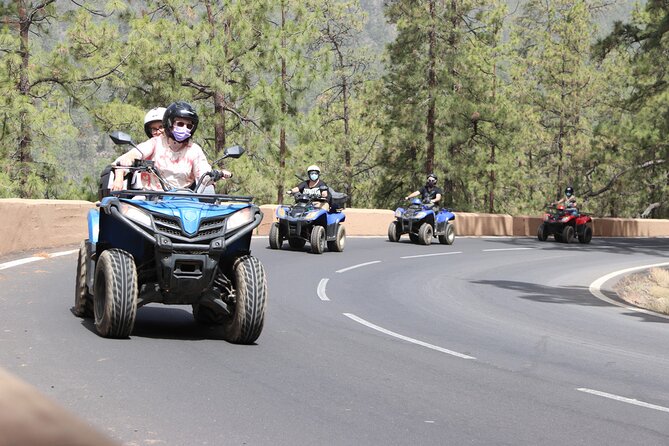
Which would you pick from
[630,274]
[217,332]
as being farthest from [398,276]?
[217,332]

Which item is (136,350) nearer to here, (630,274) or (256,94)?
(630,274)

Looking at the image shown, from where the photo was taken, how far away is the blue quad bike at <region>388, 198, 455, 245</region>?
2621cm

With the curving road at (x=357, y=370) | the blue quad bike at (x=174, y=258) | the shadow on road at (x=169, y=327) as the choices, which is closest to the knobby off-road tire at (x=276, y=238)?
the curving road at (x=357, y=370)

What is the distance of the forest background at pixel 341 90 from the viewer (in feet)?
99.1

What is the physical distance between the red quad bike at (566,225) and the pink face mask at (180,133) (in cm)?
2671

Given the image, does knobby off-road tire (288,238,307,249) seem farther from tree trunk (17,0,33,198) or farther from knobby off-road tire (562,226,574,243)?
knobby off-road tire (562,226,574,243)

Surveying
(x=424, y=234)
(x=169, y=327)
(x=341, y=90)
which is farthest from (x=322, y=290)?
(x=341, y=90)

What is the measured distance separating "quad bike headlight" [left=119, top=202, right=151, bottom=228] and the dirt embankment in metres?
8.61

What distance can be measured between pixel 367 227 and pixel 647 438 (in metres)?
26.2

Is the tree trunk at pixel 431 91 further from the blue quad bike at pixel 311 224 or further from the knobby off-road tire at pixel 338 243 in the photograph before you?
the blue quad bike at pixel 311 224

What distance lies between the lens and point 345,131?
6650 centimetres

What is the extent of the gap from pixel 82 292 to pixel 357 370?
9.85ft

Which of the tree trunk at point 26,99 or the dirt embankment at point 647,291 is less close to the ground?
the tree trunk at point 26,99

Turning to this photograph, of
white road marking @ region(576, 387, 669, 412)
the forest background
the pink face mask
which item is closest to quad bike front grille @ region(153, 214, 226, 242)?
the pink face mask
